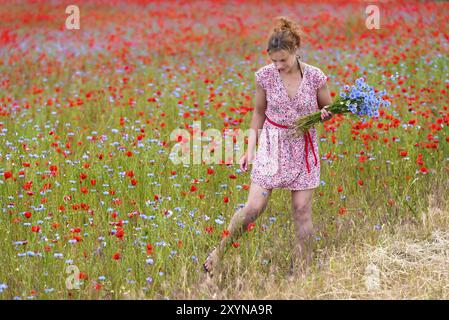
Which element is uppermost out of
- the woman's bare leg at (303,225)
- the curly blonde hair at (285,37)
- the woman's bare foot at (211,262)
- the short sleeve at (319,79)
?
the curly blonde hair at (285,37)

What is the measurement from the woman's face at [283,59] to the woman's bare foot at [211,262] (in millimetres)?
1231

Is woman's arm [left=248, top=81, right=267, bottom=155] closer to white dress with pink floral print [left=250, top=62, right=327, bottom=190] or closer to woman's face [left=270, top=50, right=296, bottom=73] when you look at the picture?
white dress with pink floral print [left=250, top=62, right=327, bottom=190]

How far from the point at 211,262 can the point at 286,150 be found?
86 centimetres

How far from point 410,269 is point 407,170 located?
1.64 m

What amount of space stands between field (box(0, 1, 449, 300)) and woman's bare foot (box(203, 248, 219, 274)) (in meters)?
0.06

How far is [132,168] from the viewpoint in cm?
561

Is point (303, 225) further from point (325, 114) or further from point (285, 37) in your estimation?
point (285, 37)

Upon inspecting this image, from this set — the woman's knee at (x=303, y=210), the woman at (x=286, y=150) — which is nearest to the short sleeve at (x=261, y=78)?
the woman at (x=286, y=150)

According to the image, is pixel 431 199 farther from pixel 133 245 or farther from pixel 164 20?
pixel 164 20

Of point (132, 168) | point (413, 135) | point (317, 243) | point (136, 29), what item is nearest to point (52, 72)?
point (136, 29)

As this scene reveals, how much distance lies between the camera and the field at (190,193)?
4.22m

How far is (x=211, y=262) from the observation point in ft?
14.4

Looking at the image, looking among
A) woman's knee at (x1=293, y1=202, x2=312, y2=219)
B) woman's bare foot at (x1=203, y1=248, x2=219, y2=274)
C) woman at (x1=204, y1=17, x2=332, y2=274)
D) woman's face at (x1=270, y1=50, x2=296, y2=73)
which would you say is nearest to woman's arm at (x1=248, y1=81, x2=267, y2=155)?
woman at (x1=204, y1=17, x2=332, y2=274)

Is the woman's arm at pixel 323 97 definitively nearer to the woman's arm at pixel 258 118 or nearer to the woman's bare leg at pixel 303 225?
the woman's arm at pixel 258 118
